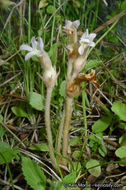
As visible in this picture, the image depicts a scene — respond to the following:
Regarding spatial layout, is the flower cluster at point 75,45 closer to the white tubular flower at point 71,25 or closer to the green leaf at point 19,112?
the white tubular flower at point 71,25

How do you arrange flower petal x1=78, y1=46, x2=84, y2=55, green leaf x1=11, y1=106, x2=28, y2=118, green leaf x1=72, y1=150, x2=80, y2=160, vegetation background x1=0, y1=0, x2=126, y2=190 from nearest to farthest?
flower petal x1=78, y1=46, x2=84, y2=55
vegetation background x1=0, y1=0, x2=126, y2=190
green leaf x1=72, y1=150, x2=80, y2=160
green leaf x1=11, y1=106, x2=28, y2=118

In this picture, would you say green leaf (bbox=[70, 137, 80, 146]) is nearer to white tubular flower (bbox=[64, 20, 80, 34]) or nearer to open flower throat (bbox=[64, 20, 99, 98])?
open flower throat (bbox=[64, 20, 99, 98])

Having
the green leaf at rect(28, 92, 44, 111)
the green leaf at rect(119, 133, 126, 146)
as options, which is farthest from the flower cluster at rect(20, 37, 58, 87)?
the green leaf at rect(119, 133, 126, 146)

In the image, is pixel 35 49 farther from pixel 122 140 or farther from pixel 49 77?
pixel 122 140

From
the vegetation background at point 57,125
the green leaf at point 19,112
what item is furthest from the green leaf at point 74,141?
the green leaf at point 19,112

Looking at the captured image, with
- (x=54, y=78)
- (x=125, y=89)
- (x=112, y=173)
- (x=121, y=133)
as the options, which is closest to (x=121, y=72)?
(x=125, y=89)

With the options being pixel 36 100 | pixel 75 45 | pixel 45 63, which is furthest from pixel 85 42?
pixel 36 100
